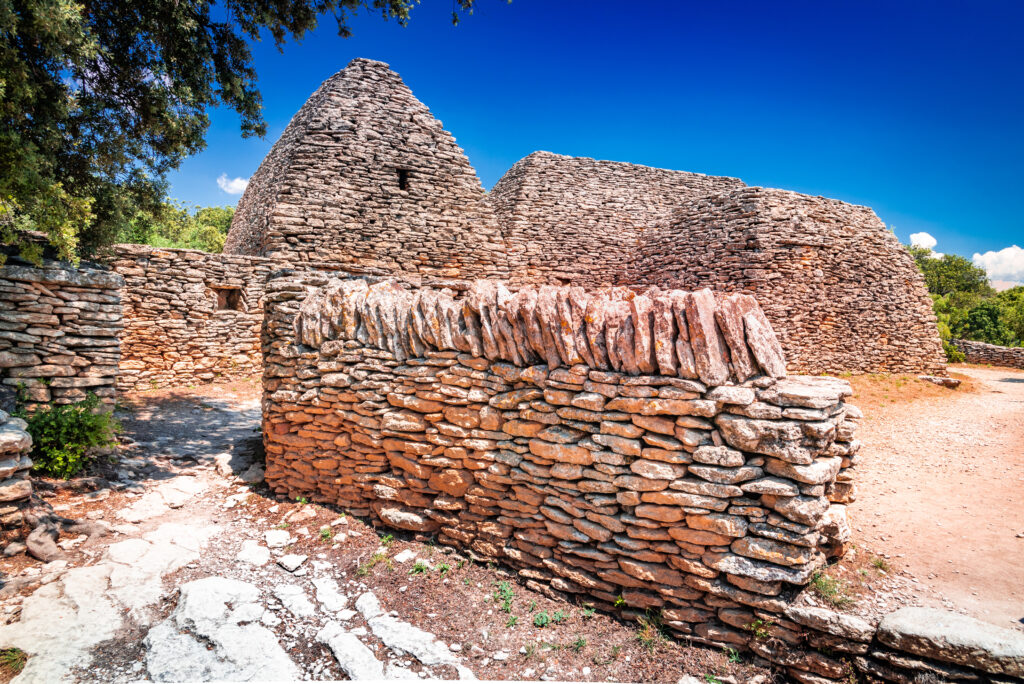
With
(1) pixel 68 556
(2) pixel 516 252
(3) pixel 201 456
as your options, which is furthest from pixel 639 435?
(2) pixel 516 252

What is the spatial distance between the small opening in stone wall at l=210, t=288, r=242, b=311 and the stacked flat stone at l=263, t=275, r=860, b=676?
8.60m

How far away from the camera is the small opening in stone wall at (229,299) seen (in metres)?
12.3

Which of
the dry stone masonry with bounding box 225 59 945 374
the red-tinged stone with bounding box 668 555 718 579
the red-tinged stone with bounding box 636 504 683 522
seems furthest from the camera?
the dry stone masonry with bounding box 225 59 945 374

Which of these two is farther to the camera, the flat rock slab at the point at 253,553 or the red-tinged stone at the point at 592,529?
the flat rock slab at the point at 253,553

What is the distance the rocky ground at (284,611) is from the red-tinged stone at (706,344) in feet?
6.59

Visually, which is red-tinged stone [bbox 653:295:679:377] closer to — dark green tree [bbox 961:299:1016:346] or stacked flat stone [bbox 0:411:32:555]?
stacked flat stone [bbox 0:411:32:555]

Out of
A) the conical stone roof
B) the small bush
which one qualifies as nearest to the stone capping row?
the small bush

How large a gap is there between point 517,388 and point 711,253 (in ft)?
43.7

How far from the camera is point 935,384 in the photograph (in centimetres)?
1387

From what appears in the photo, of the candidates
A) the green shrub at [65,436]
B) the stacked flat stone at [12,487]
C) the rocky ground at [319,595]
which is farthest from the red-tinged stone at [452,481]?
the green shrub at [65,436]

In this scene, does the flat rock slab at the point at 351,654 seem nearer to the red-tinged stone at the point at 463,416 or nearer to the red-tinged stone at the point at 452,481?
the red-tinged stone at the point at 452,481

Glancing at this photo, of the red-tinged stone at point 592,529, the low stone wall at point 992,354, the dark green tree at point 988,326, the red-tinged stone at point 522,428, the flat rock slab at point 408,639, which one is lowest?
the flat rock slab at point 408,639

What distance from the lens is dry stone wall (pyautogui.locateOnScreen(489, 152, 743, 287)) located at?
16.8 meters

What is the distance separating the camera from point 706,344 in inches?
130
